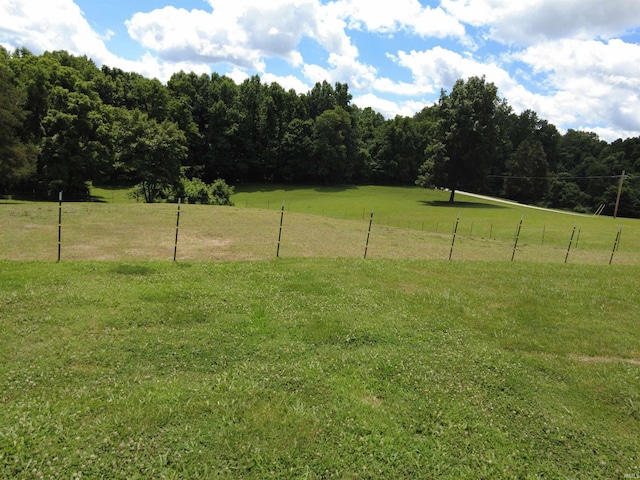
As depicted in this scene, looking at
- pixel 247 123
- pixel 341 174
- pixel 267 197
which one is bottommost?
pixel 267 197

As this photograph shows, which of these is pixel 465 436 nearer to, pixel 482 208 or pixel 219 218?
pixel 219 218

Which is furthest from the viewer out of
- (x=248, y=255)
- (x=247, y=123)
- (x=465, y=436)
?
(x=247, y=123)

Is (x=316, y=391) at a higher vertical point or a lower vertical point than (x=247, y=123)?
lower

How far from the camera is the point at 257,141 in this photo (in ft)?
244

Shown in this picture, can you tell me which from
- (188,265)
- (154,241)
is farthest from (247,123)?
(188,265)

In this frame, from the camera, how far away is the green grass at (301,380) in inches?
187

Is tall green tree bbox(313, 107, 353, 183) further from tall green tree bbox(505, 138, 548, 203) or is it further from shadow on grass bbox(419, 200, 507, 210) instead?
tall green tree bbox(505, 138, 548, 203)

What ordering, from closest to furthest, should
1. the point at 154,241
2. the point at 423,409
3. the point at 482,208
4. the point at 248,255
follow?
the point at 423,409
the point at 248,255
the point at 154,241
the point at 482,208

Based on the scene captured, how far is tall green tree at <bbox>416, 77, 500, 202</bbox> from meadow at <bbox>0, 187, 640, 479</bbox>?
47589 mm

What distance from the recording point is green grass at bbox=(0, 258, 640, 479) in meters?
4.75

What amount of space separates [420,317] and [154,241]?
1370cm

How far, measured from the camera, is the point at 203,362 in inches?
263

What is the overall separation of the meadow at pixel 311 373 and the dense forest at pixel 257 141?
32.7m

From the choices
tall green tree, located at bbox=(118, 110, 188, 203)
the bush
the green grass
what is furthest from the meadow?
the bush
